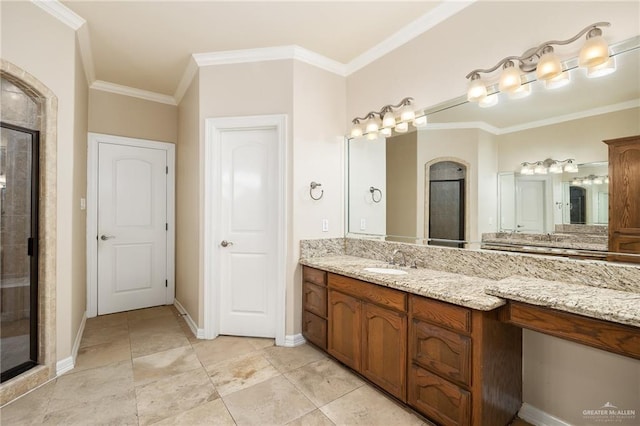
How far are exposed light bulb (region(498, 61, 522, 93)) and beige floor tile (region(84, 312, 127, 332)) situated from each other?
412 centimetres

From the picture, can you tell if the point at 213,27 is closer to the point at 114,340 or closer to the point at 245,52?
the point at 245,52

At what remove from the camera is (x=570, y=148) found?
64.9 inches

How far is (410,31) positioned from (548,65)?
1179 millimetres

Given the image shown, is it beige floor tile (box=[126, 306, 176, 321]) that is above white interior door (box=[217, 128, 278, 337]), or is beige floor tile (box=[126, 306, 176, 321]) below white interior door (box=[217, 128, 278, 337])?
below

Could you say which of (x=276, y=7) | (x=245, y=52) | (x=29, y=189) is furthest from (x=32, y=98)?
(x=276, y=7)

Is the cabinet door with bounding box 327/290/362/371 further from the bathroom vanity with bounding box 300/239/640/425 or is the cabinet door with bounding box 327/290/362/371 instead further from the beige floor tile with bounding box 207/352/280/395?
the beige floor tile with bounding box 207/352/280/395

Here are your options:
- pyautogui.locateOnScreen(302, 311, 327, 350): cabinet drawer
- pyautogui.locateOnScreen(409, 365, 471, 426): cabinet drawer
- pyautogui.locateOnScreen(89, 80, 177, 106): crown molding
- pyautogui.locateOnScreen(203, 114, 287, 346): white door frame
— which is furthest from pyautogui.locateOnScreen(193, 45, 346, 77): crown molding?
pyautogui.locateOnScreen(409, 365, 471, 426): cabinet drawer

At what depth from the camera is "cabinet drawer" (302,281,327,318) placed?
8.27ft

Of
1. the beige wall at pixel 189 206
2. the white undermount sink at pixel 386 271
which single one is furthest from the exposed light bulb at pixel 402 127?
the beige wall at pixel 189 206

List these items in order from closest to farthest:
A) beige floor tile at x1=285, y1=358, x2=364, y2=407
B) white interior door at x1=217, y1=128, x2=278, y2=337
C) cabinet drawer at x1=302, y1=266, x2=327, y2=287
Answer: beige floor tile at x1=285, y1=358, x2=364, y2=407 → cabinet drawer at x1=302, y1=266, x2=327, y2=287 → white interior door at x1=217, y1=128, x2=278, y2=337

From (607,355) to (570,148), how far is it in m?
1.10

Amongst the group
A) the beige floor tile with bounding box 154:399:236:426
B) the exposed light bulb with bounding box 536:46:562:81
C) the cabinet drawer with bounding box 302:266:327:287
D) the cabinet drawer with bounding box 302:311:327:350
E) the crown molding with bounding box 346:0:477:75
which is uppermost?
the crown molding with bounding box 346:0:477:75

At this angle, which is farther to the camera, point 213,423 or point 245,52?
point 245,52

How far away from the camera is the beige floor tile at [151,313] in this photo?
3518 millimetres
